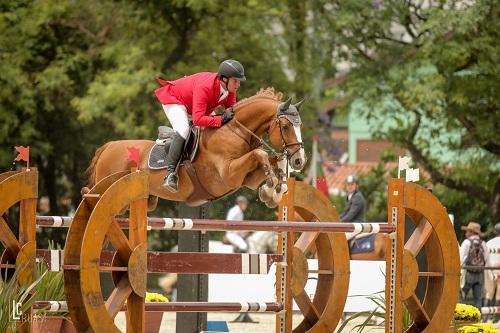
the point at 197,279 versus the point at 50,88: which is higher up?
the point at 50,88

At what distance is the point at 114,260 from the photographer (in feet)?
23.0

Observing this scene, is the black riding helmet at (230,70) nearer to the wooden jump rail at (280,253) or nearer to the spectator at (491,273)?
the wooden jump rail at (280,253)

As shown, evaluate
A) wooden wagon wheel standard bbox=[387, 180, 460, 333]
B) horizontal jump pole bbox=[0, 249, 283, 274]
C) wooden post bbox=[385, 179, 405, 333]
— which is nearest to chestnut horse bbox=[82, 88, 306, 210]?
horizontal jump pole bbox=[0, 249, 283, 274]

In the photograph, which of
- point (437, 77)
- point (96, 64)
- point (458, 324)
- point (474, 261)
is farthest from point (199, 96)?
point (96, 64)

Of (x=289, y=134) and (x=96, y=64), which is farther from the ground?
(x=96, y=64)

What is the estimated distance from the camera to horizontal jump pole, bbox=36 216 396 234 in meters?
7.05

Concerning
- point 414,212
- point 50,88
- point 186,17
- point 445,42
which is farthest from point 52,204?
point 414,212

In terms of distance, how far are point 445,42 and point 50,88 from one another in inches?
278

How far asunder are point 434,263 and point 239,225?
176cm

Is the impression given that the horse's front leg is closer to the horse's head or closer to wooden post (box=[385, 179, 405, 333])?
the horse's head

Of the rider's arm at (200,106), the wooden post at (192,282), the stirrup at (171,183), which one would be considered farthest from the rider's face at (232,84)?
the wooden post at (192,282)

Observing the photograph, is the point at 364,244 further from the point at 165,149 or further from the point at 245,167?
the point at 245,167

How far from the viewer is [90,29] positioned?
22.6 metres

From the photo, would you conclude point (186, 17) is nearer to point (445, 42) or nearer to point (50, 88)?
point (50, 88)
